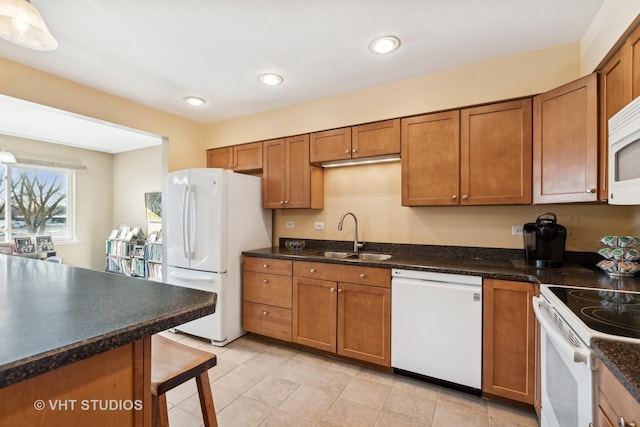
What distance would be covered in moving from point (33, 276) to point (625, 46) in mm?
3032

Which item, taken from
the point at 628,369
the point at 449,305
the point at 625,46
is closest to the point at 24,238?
the point at 449,305

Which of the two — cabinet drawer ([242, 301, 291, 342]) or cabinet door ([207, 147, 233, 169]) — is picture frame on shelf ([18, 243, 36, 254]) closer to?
cabinet door ([207, 147, 233, 169])

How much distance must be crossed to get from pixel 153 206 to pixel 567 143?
219 inches

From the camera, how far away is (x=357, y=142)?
8.84ft

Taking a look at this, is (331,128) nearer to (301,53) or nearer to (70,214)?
(301,53)

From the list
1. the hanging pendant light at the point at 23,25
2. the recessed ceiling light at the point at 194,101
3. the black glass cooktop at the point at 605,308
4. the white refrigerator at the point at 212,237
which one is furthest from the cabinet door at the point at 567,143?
the recessed ceiling light at the point at 194,101

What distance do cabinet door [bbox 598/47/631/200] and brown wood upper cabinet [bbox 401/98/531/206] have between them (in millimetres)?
409

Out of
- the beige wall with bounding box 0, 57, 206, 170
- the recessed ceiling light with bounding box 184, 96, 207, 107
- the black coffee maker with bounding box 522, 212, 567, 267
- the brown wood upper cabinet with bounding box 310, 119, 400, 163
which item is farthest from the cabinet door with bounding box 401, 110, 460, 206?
the beige wall with bounding box 0, 57, 206, 170

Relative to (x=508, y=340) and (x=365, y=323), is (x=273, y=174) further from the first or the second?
(x=508, y=340)

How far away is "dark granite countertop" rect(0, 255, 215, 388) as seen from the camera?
1.80 ft

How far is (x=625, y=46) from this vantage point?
1453 millimetres

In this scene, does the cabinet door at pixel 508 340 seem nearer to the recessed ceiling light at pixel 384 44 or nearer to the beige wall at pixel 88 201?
the recessed ceiling light at pixel 384 44

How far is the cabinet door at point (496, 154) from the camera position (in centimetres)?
207

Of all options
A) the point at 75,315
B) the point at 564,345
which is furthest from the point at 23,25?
the point at 564,345
